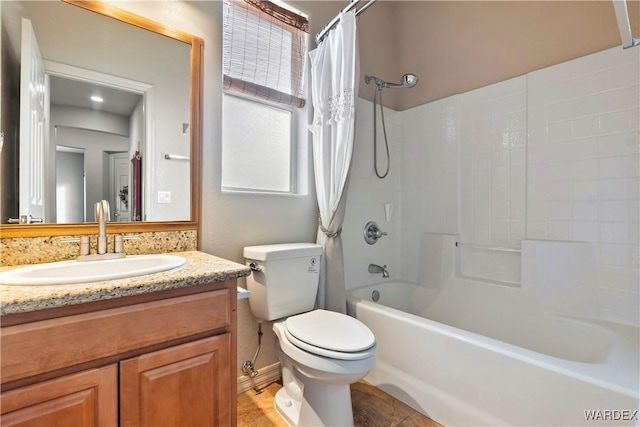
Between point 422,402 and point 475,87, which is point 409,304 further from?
point 475,87

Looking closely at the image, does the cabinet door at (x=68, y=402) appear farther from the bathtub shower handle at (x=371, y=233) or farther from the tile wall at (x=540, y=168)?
the tile wall at (x=540, y=168)

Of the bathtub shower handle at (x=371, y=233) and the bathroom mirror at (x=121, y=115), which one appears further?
the bathtub shower handle at (x=371, y=233)

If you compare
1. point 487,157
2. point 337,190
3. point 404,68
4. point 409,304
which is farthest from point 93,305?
point 404,68

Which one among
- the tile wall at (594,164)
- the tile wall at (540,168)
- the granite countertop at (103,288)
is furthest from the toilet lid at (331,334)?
the tile wall at (594,164)

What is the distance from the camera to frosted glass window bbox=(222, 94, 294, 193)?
1693 millimetres

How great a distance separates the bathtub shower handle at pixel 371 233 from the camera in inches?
86.2

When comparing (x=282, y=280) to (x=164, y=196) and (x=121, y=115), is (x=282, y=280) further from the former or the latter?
(x=121, y=115)

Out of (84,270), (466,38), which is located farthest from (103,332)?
(466,38)

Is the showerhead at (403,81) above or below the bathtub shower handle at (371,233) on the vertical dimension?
above

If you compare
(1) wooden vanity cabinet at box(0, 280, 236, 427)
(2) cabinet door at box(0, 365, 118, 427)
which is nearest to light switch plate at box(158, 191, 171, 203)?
(1) wooden vanity cabinet at box(0, 280, 236, 427)

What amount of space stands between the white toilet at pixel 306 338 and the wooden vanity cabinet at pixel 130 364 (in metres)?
0.35

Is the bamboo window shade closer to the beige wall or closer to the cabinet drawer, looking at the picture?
the beige wall

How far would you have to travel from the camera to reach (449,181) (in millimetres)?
2166

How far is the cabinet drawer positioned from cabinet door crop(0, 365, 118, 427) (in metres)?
0.04
